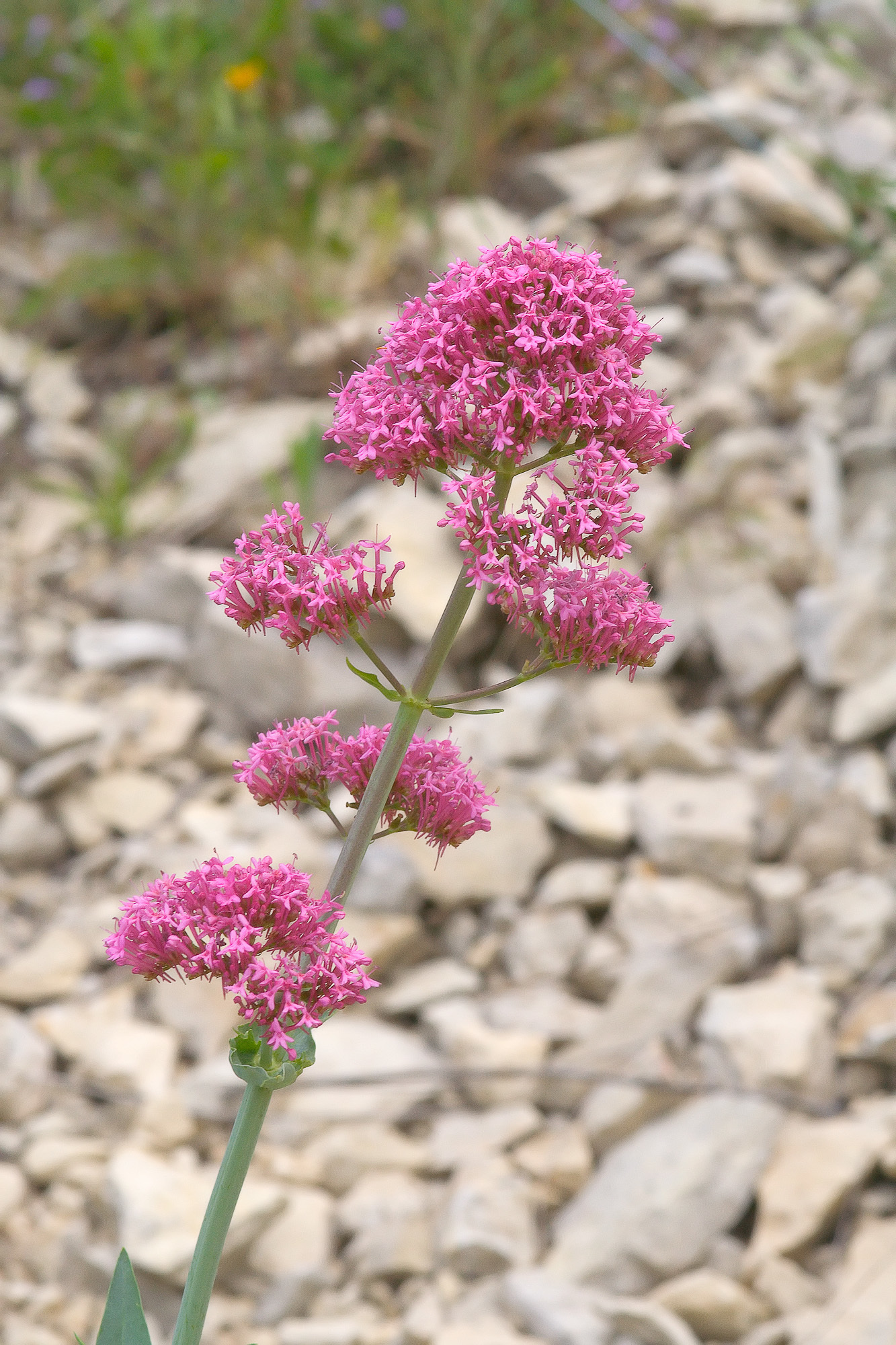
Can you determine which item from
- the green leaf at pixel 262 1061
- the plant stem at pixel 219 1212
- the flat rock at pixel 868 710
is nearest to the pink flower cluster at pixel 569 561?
the green leaf at pixel 262 1061

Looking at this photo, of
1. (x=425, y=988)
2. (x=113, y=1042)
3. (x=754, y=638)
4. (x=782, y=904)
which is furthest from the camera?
(x=754, y=638)

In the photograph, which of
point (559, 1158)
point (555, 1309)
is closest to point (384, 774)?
point (555, 1309)

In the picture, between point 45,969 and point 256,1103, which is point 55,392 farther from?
point 256,1103

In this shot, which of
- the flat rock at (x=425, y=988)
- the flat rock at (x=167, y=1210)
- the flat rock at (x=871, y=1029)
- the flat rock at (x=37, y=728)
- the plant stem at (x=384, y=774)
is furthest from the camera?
the flat rock at (x=37, y=728)

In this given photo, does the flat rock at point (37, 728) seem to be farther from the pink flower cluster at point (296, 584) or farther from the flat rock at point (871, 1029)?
the pink flower cluster at point (296, 584)

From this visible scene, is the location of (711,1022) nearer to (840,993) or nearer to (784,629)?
(840,993)
